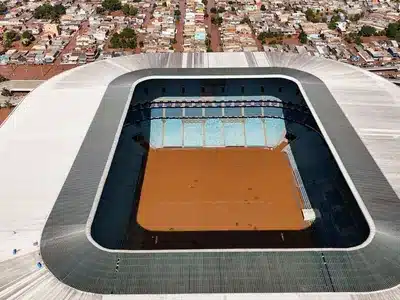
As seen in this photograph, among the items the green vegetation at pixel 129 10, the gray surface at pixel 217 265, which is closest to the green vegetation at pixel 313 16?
the green vegetation at pixel 129 10

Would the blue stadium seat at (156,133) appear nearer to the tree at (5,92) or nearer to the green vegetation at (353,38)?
the tree at (5,92)

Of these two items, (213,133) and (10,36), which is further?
(10,36)

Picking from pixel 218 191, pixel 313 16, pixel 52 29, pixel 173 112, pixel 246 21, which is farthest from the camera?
pixel 313 16

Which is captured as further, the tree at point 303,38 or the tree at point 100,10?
the tree at point 100,10

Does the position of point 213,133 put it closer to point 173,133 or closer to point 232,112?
point 232,112

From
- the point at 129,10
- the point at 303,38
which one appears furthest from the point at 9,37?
the point at 303,38

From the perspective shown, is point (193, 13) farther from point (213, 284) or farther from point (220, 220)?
point (213, 284)
